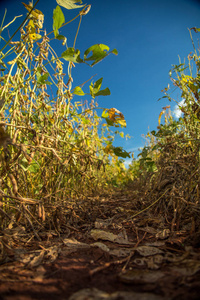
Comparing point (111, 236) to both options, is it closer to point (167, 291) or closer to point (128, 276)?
point (128, 276)

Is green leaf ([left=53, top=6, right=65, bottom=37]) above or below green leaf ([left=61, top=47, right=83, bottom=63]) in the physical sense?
above

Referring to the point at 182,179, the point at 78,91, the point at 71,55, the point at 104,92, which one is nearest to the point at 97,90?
the point at 104,92

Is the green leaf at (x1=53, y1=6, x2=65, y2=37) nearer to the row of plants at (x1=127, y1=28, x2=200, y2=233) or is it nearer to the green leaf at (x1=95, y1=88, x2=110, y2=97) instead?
the green leaf at (x1=95, y1=88, x2=110, y2=97)

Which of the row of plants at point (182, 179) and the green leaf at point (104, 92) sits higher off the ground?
the green leaf at point (104, 92)

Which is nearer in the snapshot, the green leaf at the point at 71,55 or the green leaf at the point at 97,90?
the green leaf at the point at 71,55

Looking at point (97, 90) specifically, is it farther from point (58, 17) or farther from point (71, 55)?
point (58, 17)

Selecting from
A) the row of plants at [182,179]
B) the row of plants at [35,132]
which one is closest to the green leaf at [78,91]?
the row of plants at [35,132]

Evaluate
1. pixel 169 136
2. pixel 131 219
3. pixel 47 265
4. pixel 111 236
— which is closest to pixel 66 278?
pixel 47 265

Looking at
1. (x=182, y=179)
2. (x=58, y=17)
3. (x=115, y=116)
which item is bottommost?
(x=182, y=179)

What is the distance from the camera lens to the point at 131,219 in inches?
52.5

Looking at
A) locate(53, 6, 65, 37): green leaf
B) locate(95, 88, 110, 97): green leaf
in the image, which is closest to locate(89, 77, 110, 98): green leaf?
locate(95, 88, 110, 97): green leaf

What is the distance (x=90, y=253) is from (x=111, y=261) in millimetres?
134

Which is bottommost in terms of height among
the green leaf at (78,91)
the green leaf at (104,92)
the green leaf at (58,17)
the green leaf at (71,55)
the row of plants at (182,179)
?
the row of plants at (182,179)

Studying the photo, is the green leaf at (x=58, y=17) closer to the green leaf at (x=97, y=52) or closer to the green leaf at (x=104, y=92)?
the green leaf at (x=97, y=52)
